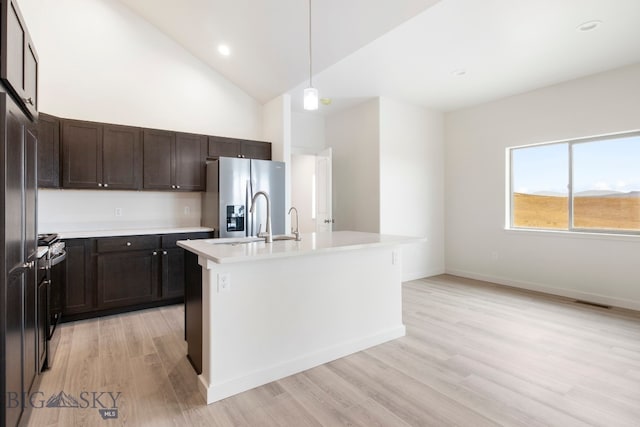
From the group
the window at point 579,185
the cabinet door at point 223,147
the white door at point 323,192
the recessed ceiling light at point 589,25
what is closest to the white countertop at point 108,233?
the cabinet door at point 223,147

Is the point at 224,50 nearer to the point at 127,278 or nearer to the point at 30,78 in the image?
the point at 30,78

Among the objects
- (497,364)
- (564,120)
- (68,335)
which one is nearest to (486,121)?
(564,120)

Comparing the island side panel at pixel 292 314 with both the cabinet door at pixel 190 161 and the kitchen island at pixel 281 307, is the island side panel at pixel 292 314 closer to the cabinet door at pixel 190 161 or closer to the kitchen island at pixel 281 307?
the kitchen island at pixel 281 307

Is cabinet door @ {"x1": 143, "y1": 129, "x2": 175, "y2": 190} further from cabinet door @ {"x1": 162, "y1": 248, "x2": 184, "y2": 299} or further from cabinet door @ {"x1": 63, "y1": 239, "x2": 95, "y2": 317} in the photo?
cabinet door @ {"x1": 63, "y1": 239, "x2": 95, "y2": 317}

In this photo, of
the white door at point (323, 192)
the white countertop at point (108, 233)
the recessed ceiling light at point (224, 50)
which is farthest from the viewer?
the white door at point (323, 192)

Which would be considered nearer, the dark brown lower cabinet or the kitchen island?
the kitchen island

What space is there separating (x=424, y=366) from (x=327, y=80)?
138 inches

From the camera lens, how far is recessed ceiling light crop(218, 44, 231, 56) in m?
4.14

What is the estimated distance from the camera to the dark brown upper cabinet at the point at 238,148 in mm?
4453

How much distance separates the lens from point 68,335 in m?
3.07

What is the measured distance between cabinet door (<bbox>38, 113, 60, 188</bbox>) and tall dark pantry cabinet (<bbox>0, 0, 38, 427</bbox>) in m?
1.51

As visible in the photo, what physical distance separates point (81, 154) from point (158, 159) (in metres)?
0.78

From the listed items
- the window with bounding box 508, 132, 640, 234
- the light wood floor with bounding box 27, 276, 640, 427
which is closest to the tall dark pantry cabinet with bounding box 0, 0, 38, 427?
the light wood floor with bounding box 27, 276, 640, 427

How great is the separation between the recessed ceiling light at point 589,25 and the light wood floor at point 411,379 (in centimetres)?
289
